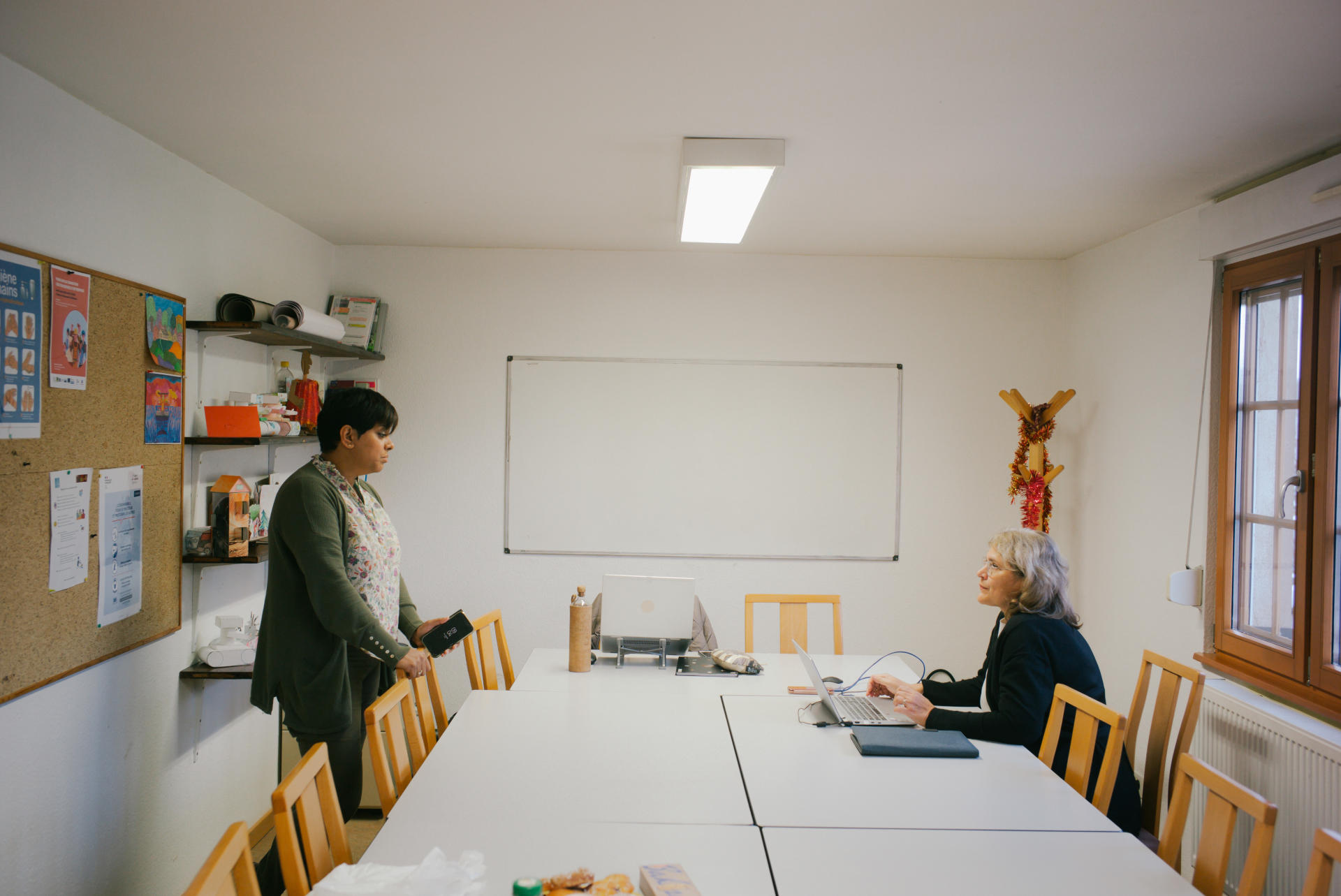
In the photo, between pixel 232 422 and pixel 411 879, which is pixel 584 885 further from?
pixel 232 422

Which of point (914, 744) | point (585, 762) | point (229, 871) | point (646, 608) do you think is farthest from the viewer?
point (646, 608)

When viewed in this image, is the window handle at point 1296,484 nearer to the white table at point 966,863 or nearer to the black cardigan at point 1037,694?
the black cardigan at point 1037,694

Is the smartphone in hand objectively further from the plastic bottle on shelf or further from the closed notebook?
the plastic bottle on shelf

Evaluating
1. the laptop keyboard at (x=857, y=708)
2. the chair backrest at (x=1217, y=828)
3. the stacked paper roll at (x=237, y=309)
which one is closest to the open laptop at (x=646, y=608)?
the laptop keyboard at (x=857, y=708)

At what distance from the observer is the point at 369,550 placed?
97.3 inches

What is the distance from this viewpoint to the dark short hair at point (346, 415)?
2.44 meters

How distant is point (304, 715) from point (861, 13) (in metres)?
2.48

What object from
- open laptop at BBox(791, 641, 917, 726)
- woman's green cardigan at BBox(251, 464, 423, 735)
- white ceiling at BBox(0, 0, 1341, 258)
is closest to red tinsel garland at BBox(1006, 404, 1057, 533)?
white ceiling at BBox(0, 0, 1341, 258)

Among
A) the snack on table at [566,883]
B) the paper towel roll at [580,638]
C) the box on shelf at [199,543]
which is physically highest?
the box on shelf at [199,543]

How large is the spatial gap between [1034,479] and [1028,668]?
1885 millimetres

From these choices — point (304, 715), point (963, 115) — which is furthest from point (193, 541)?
point (963, 115)

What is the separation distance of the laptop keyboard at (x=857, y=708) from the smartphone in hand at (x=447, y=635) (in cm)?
124

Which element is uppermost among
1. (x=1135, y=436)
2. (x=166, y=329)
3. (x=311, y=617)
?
(x=166, y=329)

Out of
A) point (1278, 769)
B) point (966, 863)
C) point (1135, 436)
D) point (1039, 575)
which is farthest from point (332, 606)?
point (1135, 436)
